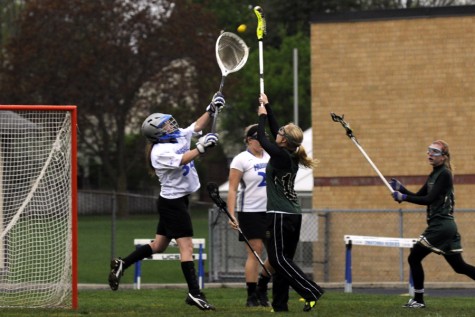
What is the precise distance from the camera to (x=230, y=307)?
42.9 feet

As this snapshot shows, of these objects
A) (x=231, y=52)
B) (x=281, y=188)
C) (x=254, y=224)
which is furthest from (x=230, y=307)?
(x=231, y=52)

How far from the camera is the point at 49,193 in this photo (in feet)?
43.0

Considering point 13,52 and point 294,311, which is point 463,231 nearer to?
point 294,311

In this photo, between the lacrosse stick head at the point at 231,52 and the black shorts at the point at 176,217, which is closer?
the black shorts at the point at 176,217

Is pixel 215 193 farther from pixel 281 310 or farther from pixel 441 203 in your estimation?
pixel 441 203

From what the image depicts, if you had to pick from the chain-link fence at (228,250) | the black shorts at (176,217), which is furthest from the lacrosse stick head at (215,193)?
the chain-link fence at (228,250)

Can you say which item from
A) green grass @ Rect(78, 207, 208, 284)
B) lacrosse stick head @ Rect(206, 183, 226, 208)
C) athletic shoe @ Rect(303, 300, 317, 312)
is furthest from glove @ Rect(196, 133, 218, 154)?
green grass @ Rect(78, 207, 208, 284)

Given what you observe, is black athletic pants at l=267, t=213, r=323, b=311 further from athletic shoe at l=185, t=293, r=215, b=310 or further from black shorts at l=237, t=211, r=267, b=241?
black shorts at l=237, t=211, r=267, b=241

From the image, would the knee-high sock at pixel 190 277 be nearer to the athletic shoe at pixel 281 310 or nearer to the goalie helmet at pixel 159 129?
the athletic shoe at pixel 281 310

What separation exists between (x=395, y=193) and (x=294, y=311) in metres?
1.65

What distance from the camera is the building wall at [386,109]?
73.5 ft

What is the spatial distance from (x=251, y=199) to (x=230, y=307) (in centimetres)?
120

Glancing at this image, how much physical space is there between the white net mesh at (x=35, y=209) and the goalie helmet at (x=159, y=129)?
0.85m

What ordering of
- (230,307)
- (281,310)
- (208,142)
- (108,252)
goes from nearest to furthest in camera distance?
(208,142) → (281,310) → (230,307) → (108,252)
